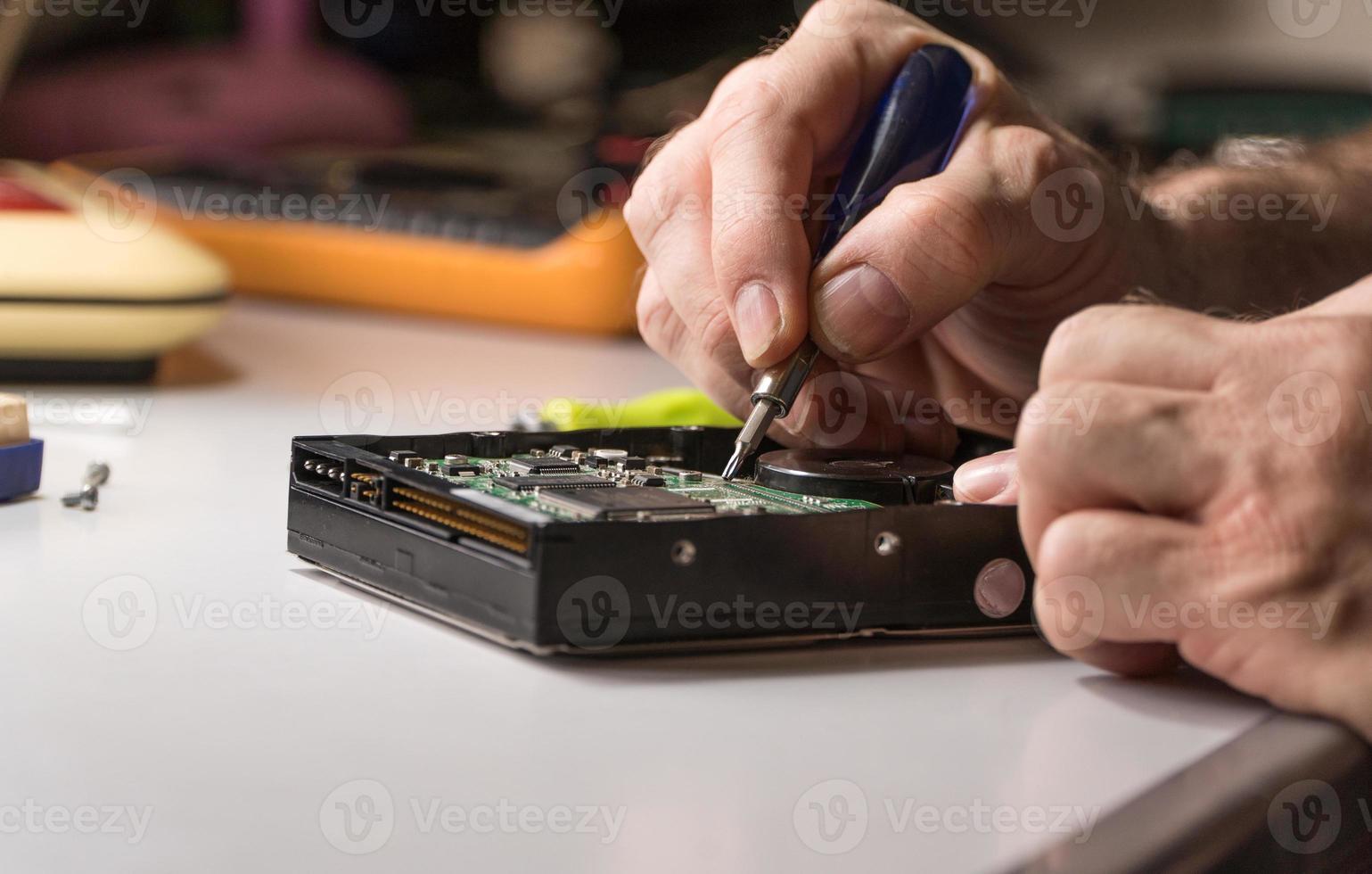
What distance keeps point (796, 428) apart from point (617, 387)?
1.43ft

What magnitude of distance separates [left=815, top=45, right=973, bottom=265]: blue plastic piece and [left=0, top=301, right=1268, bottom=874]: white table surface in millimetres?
295

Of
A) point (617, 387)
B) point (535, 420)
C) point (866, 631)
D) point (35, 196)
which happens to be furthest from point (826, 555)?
point (35, 196)

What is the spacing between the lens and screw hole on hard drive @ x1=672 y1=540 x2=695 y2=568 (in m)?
0.53

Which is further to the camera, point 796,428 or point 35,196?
point 35,196

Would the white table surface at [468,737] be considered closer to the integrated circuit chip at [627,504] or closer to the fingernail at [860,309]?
the integrated circuit chip at [627,504]

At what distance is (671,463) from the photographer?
710 mm

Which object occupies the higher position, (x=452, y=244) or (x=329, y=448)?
(x=452, y=244)

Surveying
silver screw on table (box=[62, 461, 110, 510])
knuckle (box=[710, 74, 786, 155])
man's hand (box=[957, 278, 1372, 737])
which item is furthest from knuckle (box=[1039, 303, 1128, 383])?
silver screw on table (box=[62, 461, 110, 510])

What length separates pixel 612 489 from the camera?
586 mm

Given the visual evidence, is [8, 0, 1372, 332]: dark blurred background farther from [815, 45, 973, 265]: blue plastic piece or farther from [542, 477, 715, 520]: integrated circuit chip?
[542, 477, 715, 520]: integrated circuit chip

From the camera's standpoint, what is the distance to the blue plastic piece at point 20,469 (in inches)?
29.8

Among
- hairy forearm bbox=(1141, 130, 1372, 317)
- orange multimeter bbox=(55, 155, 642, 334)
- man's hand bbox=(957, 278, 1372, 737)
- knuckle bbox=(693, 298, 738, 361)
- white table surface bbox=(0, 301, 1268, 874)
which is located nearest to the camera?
white table surface bbox=(0, 301, 1268, 874)

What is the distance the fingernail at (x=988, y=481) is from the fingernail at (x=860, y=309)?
4.8 inches

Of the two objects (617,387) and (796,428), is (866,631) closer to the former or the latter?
(796,428)
